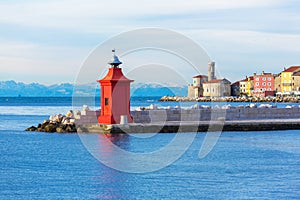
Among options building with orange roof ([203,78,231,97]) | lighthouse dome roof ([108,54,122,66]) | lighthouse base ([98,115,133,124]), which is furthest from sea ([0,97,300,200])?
building with orange roof ([203,78,231,97])

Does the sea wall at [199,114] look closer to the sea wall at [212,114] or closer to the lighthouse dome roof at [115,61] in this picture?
the sea wall at [212,114]

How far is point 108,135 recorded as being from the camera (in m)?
28.5

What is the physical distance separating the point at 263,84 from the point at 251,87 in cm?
541

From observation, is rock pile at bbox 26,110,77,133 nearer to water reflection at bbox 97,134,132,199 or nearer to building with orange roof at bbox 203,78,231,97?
water reflection at bbox 97,134,132,199

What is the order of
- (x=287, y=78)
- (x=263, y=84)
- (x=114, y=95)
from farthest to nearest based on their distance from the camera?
(x=263, y=84)
(x=287, y=78)
(x=114, y=95)

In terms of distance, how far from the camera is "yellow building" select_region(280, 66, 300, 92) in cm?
11062

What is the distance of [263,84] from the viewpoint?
117125 mm

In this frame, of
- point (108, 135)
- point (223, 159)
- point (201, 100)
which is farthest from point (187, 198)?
point (201, 100)

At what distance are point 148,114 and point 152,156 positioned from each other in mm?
9293

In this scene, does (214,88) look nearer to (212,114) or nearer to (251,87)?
(251,87)

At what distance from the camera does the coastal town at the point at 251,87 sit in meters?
110

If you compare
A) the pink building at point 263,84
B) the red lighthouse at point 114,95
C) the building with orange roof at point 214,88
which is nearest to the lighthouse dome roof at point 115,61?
the red lighthouse at point 114,95

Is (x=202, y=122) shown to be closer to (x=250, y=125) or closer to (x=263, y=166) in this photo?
(x=250, y=125)

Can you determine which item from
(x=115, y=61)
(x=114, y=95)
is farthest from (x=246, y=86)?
(x=114, y=95)
